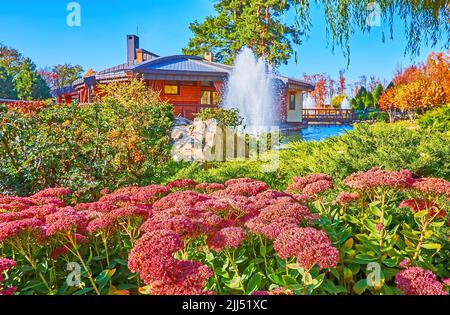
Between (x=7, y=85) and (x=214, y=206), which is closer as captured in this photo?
(x=214, y=206)

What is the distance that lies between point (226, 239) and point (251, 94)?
1277cm

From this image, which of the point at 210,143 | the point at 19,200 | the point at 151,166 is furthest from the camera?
the point at 210,143

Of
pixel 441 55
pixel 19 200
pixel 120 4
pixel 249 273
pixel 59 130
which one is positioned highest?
pixel 441 55

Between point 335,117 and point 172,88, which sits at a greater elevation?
point 172,88

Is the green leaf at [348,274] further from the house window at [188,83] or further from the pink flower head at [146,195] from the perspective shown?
the house window at [188,83]

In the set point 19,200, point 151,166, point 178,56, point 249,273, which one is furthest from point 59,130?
point 178,56

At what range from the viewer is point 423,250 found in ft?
5.75

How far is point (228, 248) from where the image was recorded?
4.66ft

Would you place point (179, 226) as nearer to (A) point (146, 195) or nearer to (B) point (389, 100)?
(A) point (146, 195)

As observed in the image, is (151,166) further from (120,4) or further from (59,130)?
(120,4)

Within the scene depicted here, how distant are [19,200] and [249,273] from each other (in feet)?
4.56

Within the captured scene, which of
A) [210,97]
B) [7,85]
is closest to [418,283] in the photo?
[210,97]

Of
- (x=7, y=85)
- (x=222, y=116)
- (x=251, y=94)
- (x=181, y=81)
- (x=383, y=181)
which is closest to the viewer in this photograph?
(x=383, y=181)

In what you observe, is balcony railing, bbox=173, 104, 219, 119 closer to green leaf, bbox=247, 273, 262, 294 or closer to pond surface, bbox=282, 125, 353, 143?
pond surface, bbox=282, 125, 353, 143
